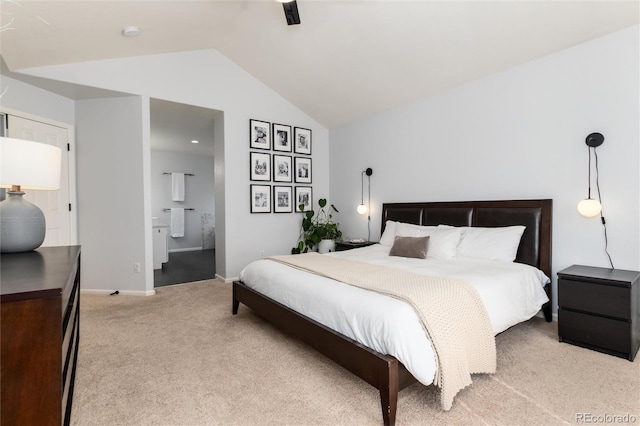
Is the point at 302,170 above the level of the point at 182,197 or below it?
above

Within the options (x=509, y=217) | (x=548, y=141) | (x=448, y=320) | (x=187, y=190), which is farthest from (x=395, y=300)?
(x=187, y=190)

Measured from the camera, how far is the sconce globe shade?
2635 mm

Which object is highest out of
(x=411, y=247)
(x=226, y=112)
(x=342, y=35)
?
(x=342, y=35)

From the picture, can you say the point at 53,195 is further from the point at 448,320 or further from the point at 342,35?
the point at 448,320

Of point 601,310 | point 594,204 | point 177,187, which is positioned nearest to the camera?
point 601,310

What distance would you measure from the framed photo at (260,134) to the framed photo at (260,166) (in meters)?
0.14

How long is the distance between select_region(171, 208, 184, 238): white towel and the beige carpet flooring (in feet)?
17.4

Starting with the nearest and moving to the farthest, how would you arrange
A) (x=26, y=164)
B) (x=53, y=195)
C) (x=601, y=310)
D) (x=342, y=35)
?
(x=26, y=164) → (x=601, y=310) → (x=342, y=35) → (x=53, y=195)

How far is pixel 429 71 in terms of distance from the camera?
12.0 ft

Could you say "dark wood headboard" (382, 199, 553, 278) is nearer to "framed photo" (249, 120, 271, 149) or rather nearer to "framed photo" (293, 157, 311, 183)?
"framed photo" (293, 157, 311, 183)

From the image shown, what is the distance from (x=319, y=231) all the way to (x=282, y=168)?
121cm

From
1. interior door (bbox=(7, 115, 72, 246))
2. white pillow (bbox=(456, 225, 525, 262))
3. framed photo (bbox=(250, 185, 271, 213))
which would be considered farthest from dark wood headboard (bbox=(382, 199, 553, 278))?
interior door (bbox=(7, 115, 72, 246))

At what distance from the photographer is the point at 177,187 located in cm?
793

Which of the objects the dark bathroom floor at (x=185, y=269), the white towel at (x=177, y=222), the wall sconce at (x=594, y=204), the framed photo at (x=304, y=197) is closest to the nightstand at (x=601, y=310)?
the wall sconce at (x=594, y=204)
